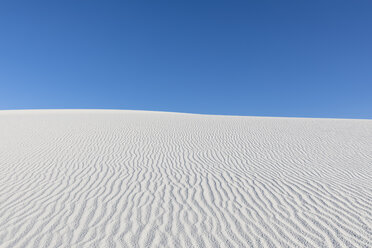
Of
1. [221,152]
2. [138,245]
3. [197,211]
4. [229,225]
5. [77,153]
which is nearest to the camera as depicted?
[138,245]

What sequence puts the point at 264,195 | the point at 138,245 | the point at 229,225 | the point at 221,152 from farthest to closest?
the point at 221,152 → the point at 264,195 → the point at 229,225 → the point at 138,245

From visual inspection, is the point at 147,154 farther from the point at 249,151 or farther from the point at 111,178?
the point at 249,151

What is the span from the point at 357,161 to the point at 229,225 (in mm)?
7969

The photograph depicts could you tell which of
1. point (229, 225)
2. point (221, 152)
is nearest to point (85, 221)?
point (229, 225)

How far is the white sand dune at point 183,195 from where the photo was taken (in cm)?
367

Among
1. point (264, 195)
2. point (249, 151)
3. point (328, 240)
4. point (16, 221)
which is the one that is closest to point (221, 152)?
point (249, 151)

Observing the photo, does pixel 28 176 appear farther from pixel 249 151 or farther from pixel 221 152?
pixel 249 151

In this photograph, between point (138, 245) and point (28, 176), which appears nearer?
point (138, 245)

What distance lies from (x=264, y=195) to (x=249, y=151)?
529 centimetres

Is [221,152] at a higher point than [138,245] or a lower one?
higher

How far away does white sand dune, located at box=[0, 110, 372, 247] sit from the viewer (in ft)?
12.0

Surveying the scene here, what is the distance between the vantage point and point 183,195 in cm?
533

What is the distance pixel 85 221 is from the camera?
4.09m

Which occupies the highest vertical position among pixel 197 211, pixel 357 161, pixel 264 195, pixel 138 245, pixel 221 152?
pixel 221 152
